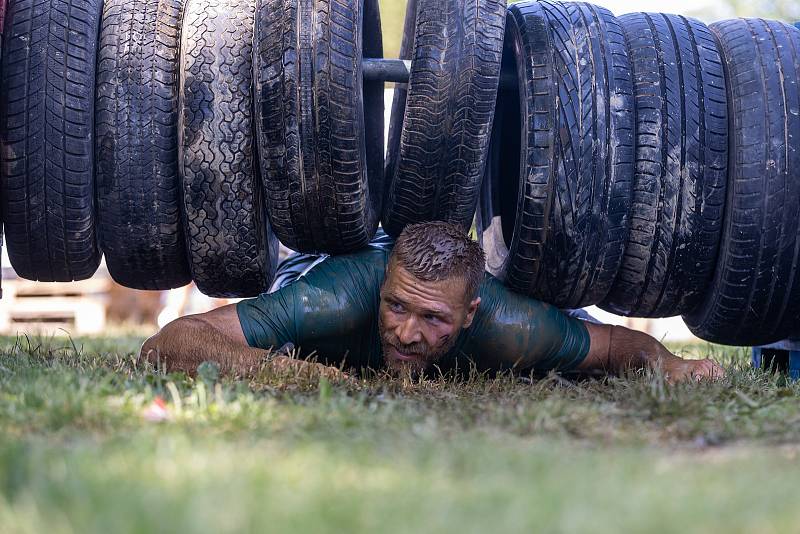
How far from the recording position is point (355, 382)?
4.55m

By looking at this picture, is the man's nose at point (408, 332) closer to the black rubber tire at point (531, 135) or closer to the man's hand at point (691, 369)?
the black rubber tire at point (531, 135)

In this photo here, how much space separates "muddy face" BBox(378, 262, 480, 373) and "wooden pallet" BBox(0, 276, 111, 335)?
443 inches

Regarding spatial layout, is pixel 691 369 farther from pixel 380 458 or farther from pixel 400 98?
pixel 380 458

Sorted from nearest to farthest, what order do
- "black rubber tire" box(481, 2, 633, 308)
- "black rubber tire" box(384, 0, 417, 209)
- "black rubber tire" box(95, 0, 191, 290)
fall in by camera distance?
1. "black rubber tire" box(481, 2, 633, 308)
2. "black rubber tire" box(95, 0, 191, 290)
3. "black rubber tire" box(384, 0, 417, 209)

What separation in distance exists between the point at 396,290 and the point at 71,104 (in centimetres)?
181

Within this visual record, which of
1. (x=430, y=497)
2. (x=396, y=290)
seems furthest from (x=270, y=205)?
(x=430, y=497)

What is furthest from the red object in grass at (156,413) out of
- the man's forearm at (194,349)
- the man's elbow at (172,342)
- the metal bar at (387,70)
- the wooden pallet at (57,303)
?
the wooden pallet at (57,303)

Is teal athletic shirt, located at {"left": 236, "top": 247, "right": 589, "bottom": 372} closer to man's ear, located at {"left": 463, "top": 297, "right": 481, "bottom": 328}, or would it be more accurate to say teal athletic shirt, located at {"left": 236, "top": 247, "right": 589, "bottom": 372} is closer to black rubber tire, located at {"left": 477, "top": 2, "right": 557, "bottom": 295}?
man's ear, located at {"left": 463, "top": 297, "right": 481, "bottom": 328}

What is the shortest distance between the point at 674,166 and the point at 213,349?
2.41 meters

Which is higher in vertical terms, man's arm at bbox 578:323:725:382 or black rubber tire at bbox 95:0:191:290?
black rubber tire at bbox 95:0:191:290

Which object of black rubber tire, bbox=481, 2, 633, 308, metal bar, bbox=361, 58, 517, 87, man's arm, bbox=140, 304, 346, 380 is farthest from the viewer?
metal bar, bbox=361, 58, 517, 87

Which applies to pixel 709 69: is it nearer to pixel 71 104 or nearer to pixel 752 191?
pixel 752 191

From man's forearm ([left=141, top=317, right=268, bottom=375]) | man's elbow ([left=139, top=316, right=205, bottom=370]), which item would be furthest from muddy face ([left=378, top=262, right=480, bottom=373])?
man's elbow ([left=139, top=316, right=205, bottom=370])

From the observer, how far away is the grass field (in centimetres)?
218
